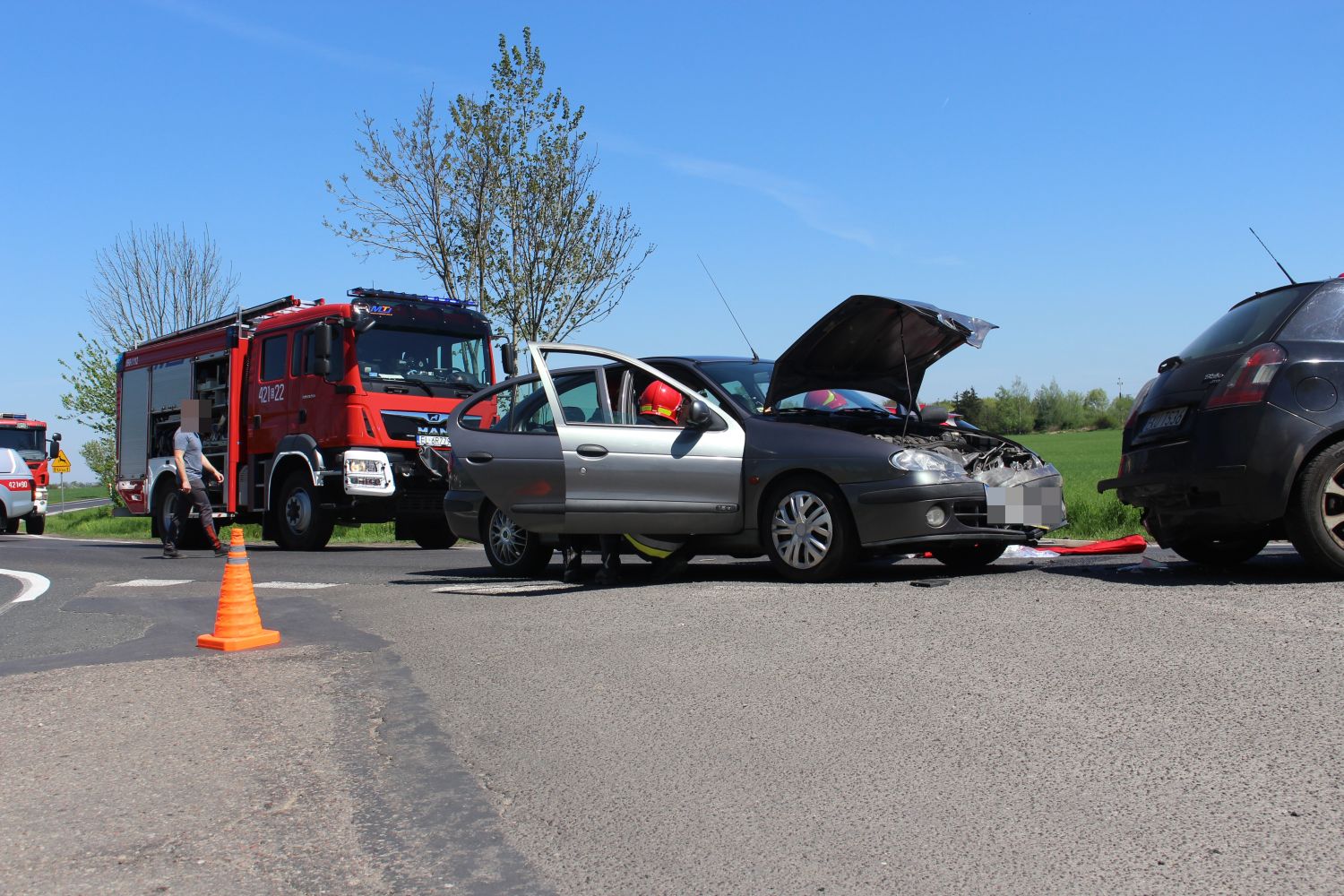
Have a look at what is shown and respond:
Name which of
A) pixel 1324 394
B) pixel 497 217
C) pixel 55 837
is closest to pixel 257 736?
pixel 55 837

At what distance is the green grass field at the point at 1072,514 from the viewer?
46.3 ft

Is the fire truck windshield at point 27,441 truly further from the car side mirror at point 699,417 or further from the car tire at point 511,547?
the car side mirror at point 699,417

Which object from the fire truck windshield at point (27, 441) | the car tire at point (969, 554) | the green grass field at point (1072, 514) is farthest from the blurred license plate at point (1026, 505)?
the fire truck windshield at point (27, 441)

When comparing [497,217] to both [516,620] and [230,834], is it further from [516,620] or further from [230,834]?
[230,834]

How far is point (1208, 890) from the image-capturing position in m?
3.00

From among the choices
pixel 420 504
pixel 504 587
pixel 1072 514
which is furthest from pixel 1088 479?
pixel 504 587

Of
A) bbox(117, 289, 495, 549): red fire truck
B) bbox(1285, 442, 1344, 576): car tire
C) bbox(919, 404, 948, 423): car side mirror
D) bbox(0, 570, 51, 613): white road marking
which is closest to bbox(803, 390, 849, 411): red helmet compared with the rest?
bbox(919, 404, 948, 423): car side mirror

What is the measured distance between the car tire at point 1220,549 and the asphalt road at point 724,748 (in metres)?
0.26

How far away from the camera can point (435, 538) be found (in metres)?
16.5

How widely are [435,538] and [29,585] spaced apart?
514 centimetres

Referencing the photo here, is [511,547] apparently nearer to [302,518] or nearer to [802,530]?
[802,530]

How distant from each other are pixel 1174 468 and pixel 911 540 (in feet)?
5.43

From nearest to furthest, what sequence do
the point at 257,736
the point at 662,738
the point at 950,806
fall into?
the point at 950,806 → the point at 662,738 → the point at 257,736

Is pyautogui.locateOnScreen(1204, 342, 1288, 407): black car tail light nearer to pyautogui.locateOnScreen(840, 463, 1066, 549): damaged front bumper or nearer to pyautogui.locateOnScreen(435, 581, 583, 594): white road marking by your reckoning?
pyautogui.locateOnScreen(840, 463, 1066, 549): damaged front bumper
